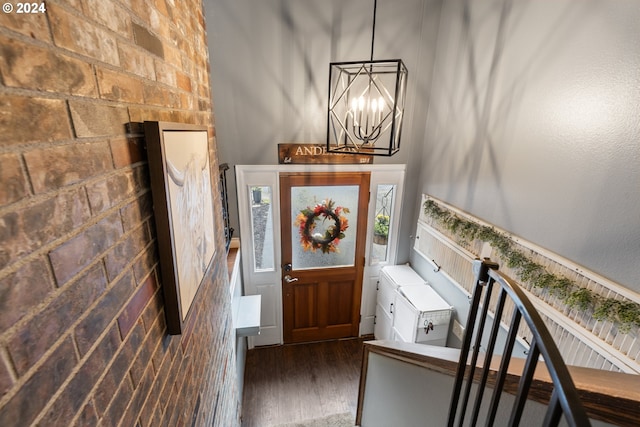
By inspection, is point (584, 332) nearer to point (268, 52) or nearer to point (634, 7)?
point (634, 7)

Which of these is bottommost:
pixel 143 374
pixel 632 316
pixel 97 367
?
pixel 632 316

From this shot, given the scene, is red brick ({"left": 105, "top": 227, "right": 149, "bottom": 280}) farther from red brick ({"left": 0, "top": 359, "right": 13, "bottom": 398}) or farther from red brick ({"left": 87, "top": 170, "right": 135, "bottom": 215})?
red brick ({"left": 0, "top": 359, "right": 13, "bottom": 398})

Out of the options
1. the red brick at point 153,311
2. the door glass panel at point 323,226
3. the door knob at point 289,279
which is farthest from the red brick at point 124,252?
the door knob at point 289,279

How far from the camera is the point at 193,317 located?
3.41ft

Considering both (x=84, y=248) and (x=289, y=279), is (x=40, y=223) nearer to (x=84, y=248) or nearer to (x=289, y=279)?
(x=84, y=248)

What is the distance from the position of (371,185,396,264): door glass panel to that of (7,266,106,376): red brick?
2.85 metres

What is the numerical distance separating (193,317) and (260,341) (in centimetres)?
262

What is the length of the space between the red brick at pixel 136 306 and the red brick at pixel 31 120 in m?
0.36

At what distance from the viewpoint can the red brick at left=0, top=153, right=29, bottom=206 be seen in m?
0.33

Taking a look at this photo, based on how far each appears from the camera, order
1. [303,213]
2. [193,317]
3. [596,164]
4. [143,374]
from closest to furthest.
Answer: [143,374], [193,317], [596,164], [303,213]

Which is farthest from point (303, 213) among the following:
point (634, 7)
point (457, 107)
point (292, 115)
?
point (634, 7)

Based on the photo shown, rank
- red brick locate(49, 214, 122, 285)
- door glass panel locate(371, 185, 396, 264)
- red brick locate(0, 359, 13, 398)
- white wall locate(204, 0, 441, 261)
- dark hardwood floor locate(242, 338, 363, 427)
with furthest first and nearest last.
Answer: door glass panel locate(371, 185, 396, 264), dark hardwood floor locate(242, 338, 363, 427), white wall locate(204, 0, 441, 261), red brick locate(49, 214, 122, 285), red brick locate(0, 359, 13, 398)

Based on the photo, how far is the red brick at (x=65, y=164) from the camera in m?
0.38

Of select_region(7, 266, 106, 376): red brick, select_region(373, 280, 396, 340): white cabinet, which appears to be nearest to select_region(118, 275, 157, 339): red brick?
select_region(7, 266, 106, 376): red brick
